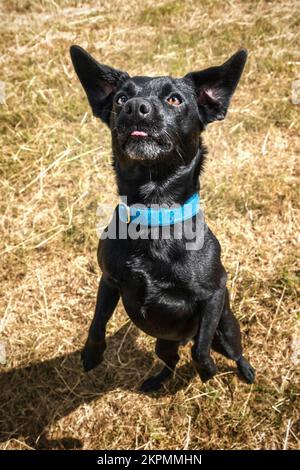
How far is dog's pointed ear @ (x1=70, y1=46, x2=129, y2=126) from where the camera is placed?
364cm

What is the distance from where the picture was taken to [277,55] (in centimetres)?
656

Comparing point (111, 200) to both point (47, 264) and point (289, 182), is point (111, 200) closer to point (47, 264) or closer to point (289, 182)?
point (47, 264)

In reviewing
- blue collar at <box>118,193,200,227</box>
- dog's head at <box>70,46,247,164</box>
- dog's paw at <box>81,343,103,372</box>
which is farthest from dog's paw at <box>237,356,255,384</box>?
dog's head at <box>70,46,247,164</box>

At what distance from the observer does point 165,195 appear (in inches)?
138

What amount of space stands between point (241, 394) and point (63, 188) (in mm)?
2748

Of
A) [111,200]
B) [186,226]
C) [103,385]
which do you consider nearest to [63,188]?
[111,200]

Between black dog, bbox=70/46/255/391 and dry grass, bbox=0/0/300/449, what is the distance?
32.6 inches

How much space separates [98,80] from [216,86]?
2.66 feet

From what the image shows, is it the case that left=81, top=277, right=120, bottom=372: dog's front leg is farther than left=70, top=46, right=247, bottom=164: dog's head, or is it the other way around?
left=81, top=277, right=120, bottom=372: dog's front leg

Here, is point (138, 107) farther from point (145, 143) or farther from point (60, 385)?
point (60, 385)

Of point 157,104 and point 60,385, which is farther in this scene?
point 60,385

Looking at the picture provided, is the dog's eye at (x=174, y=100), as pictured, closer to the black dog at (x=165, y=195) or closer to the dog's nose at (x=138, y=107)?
the black dog at (x=165, y=195)

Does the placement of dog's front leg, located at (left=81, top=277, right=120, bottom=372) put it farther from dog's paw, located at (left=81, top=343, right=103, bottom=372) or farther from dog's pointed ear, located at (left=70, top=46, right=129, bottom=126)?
dog's pointed ear, located at (left=70, top=46, right=129, bottom=126)

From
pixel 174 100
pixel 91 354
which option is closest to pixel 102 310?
pixel 91 354
